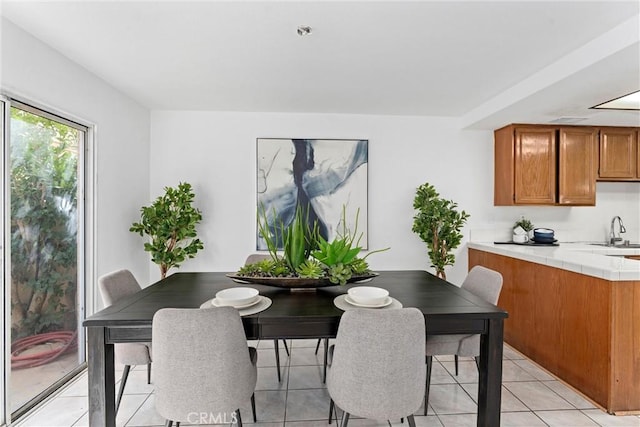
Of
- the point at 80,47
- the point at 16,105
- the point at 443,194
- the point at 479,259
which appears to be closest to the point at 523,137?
the point at 443,194

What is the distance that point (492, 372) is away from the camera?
1.81 meters

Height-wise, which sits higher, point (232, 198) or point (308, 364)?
point (232, 198)

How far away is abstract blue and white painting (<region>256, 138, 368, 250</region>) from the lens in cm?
393

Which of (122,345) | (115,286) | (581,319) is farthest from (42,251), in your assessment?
(581,319)

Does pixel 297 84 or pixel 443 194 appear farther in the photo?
pixel 443 194

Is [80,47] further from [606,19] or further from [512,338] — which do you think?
[512,338]

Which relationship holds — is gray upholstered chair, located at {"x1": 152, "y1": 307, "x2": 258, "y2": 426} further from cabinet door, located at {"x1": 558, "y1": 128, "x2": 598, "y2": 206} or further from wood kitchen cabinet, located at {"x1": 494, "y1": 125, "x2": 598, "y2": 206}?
cabinet door, located at {"x1": 558, "y1": 128, "x2": 598, "y2": 206}

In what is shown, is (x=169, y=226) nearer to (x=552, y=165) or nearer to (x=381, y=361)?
(x=381, y=361)

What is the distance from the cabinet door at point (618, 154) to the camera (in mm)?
3816

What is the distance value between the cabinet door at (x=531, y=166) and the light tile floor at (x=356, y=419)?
1.80m

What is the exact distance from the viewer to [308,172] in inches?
155

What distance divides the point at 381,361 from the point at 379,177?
2.80 meters

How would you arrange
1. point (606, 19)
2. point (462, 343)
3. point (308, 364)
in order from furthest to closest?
point (308, 364), point (462, 343), point (606, 19)

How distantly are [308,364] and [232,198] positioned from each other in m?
2.02
